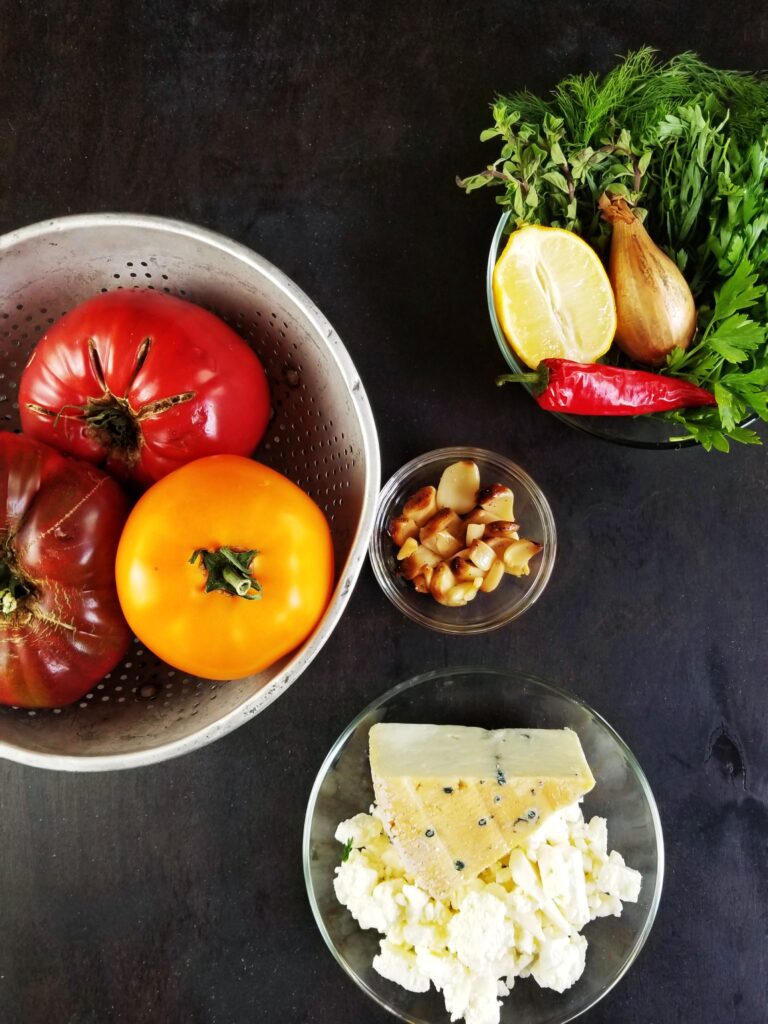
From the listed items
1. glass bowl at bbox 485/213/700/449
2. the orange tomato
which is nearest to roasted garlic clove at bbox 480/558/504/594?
glass bowl at bbox 485/213/700/449

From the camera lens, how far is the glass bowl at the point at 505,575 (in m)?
1.08

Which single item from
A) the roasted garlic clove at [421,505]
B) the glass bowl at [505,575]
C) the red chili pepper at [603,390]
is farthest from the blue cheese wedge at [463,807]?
the red chili pepper at [603,390]

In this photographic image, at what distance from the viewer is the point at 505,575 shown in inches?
43.1

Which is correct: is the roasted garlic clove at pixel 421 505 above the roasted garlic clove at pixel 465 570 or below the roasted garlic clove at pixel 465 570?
above

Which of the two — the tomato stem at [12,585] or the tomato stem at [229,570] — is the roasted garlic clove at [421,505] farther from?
the tomato stem at [12,585]

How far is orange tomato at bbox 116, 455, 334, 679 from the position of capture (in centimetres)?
77

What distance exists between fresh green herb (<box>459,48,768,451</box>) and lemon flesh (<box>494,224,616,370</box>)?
0.15 ft

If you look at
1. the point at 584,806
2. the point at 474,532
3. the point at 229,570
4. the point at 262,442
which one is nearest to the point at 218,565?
the point at 229,570

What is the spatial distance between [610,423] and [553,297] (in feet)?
0.57

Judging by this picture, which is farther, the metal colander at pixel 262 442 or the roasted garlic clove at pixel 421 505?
the roasted garlic clove at pixel 421 505

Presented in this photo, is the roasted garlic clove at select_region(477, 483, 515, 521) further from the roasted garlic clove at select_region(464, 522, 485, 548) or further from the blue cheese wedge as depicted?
the blue cheese wedge

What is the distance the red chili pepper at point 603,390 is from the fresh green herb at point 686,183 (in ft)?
0.07

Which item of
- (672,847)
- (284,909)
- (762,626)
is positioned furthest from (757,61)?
(284,909)

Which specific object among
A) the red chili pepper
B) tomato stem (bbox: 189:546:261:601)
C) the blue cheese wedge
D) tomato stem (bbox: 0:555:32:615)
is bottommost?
the blue cheese wedge
